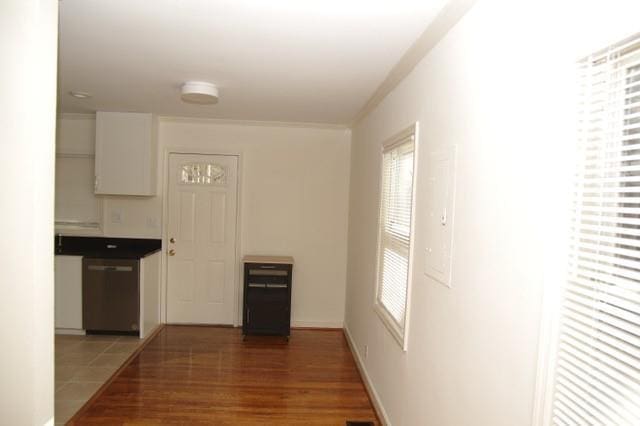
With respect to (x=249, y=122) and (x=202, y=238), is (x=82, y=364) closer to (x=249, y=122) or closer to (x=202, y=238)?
(x=202, y=238)

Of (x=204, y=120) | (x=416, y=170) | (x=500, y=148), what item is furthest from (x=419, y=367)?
(x=204, y=120)

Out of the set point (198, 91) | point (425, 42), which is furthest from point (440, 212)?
point (198, 91)

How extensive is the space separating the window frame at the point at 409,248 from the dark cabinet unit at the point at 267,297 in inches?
60.9

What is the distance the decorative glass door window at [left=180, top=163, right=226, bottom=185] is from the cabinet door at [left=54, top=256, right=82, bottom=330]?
146 cm

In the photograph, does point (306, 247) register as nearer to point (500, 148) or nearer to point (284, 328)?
point (284, 328)

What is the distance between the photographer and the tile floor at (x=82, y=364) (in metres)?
3.14

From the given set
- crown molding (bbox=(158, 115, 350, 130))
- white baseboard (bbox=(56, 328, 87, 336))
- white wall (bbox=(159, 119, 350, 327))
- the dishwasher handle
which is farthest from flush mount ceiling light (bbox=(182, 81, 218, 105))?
white baseboard (bbox=(56, 328, 87, 336))

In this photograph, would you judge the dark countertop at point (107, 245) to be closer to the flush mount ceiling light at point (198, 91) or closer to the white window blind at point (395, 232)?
the flush mount ceiling light at point (198, 91)

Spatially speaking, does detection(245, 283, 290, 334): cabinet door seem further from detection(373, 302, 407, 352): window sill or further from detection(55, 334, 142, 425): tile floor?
Answer: detection(373, 302, 407, 352): window sill

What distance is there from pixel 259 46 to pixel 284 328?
3.25 meters

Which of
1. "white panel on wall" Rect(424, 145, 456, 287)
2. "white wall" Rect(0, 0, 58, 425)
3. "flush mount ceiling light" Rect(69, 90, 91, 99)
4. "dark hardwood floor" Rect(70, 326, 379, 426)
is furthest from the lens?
"flush mount ceiling light" Rect(69, 90, 91, 99)

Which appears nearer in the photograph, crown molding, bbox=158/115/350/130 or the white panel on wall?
the white panel on wall

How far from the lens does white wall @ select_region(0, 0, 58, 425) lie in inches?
55.1

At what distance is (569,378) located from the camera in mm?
1104
